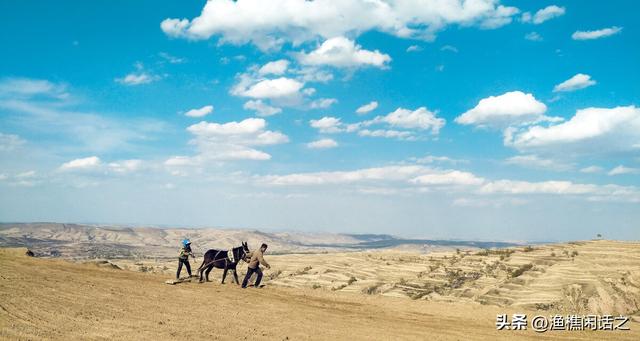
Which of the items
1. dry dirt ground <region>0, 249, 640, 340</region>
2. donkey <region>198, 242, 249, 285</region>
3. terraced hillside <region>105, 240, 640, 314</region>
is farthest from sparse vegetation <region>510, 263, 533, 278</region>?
donkey <region>198, 242, 249, 285</region>

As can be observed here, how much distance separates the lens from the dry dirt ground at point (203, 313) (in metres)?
11.8

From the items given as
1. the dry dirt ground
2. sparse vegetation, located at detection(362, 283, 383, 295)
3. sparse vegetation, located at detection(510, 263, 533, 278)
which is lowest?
sparse vegetation, located at detection(362, 283, 383, 295)

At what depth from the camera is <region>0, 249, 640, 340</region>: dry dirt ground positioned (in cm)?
1177

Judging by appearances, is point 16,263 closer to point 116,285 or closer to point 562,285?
point 116,285

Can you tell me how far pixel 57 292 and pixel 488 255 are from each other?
1120 inches

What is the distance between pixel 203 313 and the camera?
14.6 m

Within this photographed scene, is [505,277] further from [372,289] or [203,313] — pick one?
[203,313]

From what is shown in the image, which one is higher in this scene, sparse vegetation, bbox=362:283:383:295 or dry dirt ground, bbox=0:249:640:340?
dry dirt ground, bbox=0:249:640:340

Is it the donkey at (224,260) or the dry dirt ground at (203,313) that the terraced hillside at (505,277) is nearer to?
the dry dirt ground at (203,313)

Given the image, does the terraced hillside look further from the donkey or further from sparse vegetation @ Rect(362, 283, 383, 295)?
the donkey

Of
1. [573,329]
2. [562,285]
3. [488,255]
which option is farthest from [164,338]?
[488,255]

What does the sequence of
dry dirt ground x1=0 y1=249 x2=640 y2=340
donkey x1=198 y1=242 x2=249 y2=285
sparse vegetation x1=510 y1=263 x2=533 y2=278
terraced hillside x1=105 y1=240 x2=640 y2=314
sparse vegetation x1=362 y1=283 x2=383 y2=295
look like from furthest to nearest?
sparse vegetation x1=510 y1=263 x2=533 y2=278, sparse vegetation x1=362 y1=283 x2=383 y2=295, terraced hillside x1=105 y1=240 x2=640 y2=314, donkey x1=198 y1=242 x2=249 y2=285, dry dirt ground x1=0 y1=249 x2=640 y2=340

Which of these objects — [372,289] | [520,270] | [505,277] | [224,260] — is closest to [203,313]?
[224,260]

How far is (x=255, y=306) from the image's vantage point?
1675 cm
